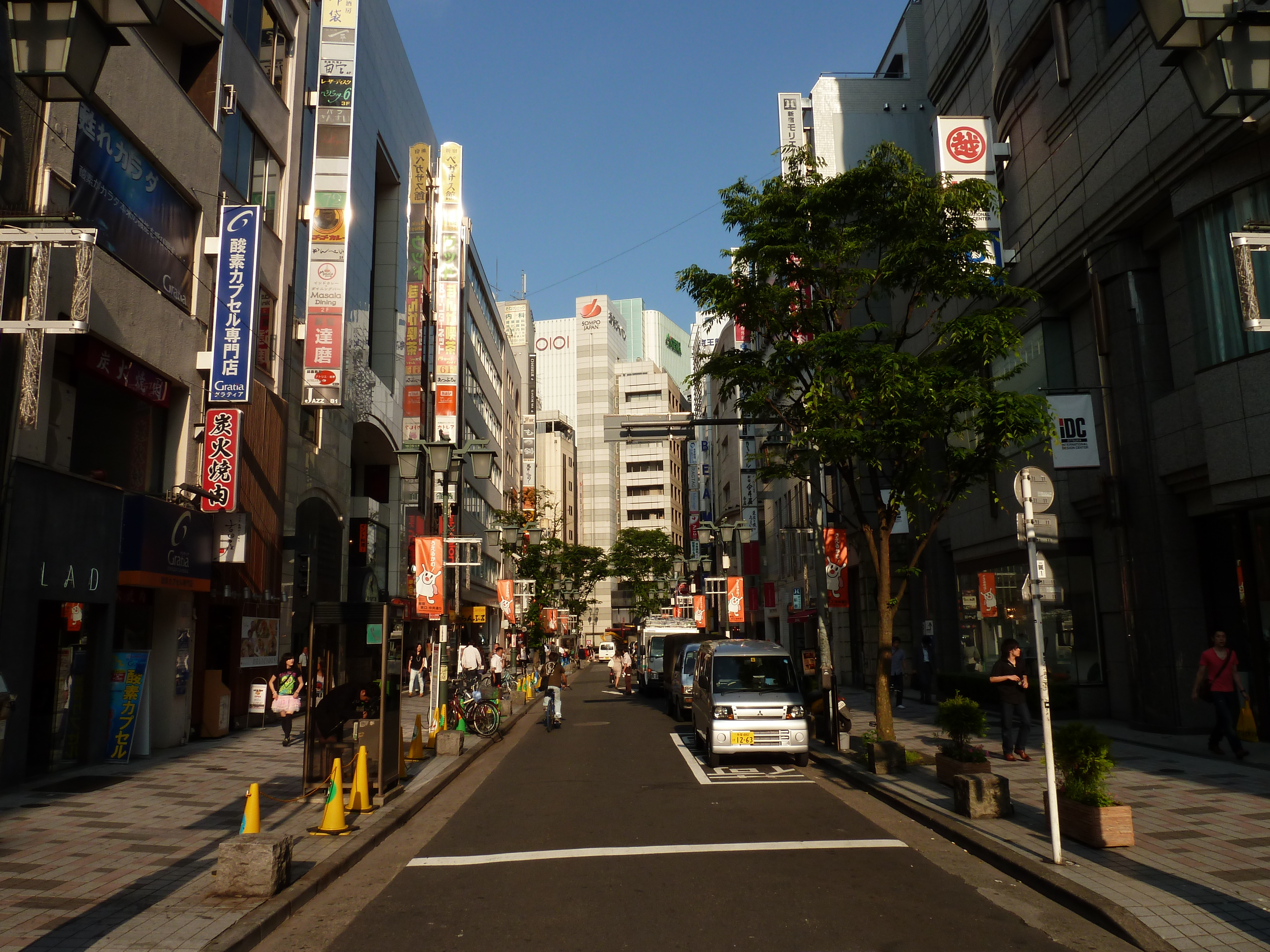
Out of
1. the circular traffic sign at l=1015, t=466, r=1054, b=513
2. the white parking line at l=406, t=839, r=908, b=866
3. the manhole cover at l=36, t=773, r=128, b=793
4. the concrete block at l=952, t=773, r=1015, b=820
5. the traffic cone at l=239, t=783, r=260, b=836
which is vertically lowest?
the white parking line at l=406, t=839, r=908, b=866

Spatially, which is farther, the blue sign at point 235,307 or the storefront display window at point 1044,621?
the storefront display window at point 1044,621

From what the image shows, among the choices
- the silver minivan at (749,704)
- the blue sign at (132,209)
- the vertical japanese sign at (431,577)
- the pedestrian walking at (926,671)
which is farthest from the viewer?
the pedestrian walking at (926,671)

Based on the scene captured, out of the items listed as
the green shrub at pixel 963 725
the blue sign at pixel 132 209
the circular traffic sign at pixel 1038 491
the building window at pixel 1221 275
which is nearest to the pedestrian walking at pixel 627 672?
the blue sign at pixel 132 209

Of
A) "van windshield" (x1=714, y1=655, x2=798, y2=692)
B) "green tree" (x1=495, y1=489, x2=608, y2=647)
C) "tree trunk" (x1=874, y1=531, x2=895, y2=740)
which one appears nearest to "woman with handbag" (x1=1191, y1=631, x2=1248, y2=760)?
"tree trunk" (x1=874, y1=531, x2=895, y2=740)

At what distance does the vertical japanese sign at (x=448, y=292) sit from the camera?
140 feet

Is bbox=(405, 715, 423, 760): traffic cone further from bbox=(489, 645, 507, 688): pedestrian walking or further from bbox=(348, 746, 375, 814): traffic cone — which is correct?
bbox=(489, 645, 507, 688): pedestrian walking

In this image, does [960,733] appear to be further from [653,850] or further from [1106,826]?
[653,850]

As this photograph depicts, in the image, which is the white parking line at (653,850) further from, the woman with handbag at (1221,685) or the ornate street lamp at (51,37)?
the ornate street lamp at (51,37)

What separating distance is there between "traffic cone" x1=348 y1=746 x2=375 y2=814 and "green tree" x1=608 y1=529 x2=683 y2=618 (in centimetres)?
6479

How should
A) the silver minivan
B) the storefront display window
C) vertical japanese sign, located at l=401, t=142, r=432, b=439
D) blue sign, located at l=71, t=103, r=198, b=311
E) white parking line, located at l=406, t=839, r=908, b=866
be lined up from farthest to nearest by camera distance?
vertical japanese sign, located at l=401, t=142, r=432, b=439
the storefront display window
the silver minivan
blue sign, located at l=71, t=103, r=198, b=311
white parking line, located at l=406, t=839, r=908, b=866

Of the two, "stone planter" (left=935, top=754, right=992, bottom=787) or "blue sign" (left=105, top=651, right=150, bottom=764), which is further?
"blue sign" (left=105, top=651, right=150, bottom=764)

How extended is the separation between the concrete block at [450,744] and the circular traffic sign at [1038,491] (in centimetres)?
1203

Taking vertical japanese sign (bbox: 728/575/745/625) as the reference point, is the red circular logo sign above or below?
above

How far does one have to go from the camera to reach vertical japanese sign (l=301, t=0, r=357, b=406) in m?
26.4
